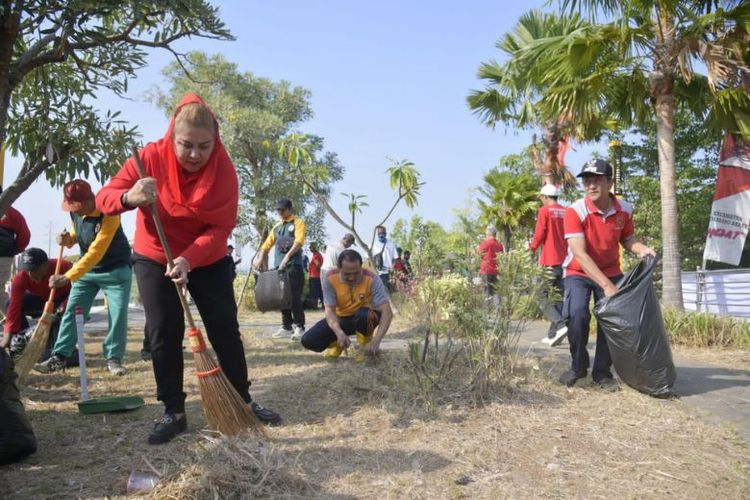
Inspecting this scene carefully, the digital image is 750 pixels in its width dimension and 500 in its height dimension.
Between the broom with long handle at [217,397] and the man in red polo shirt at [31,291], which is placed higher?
the man in red polo shirt at [31,291]

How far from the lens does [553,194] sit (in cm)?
693

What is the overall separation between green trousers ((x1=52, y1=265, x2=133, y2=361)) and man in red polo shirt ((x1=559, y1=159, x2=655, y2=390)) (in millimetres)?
3542

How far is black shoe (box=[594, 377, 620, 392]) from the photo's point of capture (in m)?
4.01

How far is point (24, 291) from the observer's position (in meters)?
5.25

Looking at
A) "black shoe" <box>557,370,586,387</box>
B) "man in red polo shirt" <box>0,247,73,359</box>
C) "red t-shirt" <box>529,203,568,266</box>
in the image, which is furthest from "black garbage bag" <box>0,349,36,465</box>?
"red t-shirt" <box>529,203,568,266</box>

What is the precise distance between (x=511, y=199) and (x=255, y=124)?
11.1 m

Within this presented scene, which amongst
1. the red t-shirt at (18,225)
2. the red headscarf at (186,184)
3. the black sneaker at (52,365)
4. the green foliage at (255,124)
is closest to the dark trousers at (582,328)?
the red headscarf at (186,184)

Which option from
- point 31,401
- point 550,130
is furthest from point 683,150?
point 31,401

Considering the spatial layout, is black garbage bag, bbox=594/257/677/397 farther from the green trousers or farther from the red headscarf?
the green trousers

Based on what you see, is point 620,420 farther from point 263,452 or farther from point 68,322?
point 68,322

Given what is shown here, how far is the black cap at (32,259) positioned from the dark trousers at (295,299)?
8.15 ft

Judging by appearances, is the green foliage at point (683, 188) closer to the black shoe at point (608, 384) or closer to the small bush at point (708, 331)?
the small bush at point (708, 331)

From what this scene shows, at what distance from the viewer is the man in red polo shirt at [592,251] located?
4078 millimetres

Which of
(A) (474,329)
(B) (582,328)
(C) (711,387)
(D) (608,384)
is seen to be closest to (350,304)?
(A) (474,329)
